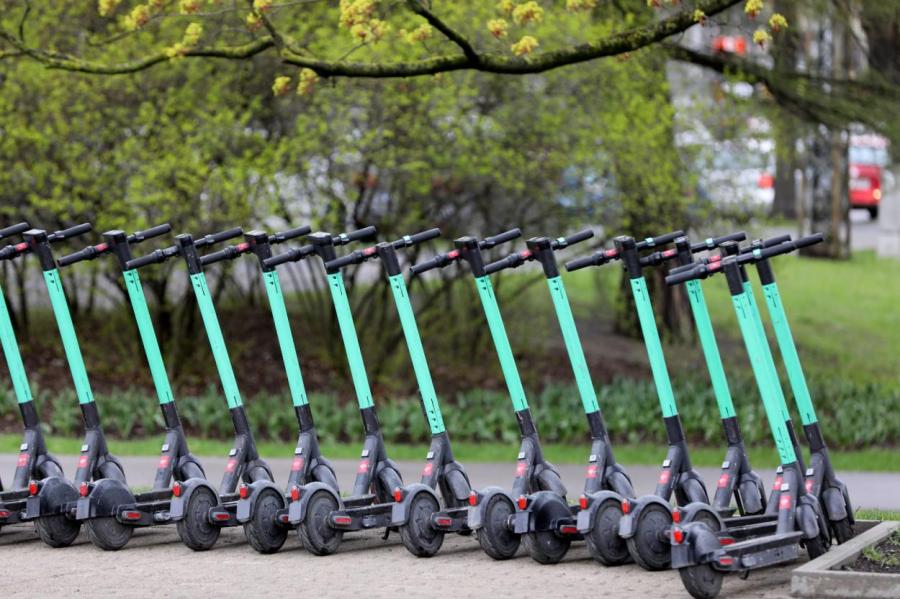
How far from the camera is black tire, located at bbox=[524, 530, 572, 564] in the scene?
8.45m

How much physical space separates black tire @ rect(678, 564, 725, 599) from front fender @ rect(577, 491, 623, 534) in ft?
2.78

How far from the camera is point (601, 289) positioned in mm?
18734

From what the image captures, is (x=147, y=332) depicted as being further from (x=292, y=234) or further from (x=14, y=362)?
(x=292, y=234)

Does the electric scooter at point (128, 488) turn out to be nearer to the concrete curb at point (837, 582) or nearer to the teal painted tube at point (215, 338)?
the teal painted tube at point (215, 338)

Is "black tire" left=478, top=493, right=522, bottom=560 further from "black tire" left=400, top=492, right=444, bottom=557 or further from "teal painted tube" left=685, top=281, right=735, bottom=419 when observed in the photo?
"teal painted tube" left=685, top=281, right=735, bottom=419

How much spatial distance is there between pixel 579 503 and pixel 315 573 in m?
1.41

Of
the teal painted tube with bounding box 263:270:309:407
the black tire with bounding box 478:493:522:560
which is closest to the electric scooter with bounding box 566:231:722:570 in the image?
the black tire with bounding box 478:493:522:560

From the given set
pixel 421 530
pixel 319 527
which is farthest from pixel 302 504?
pixel 421 530

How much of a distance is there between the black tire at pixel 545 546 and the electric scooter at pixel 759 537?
3.62ft

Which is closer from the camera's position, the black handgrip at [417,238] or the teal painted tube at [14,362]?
the black handgrip at [417,238]

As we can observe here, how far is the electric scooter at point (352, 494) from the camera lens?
880 cm

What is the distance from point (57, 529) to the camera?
9.30 metres

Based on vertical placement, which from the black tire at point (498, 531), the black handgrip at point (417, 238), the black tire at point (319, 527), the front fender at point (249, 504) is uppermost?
the black handgrip at point (417, 238)

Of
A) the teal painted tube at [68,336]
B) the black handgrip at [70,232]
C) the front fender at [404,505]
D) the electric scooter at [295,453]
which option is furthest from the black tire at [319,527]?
the black handgrip at [70,232]
